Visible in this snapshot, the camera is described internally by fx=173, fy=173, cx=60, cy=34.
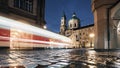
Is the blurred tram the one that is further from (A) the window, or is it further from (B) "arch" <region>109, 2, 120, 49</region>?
(A) the window

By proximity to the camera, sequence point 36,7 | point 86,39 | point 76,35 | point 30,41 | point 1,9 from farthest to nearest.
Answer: point 76,35 → point 86,39 → point 36,7 → point 1,9 → point 30,41

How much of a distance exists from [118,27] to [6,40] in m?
13.7

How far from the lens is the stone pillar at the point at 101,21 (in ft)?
68.4

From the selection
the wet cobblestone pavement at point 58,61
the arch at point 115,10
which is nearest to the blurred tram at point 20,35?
the wet cobblestone pavement at point 58,61

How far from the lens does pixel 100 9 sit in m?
21.5

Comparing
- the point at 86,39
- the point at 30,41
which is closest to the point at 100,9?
the point at 30,41

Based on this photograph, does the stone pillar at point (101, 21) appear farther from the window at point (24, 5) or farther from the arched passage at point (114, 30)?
the window at point (24, 5)

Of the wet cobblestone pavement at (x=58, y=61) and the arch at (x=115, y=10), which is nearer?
the wet cobblestone pavement at (x=58, y=61)

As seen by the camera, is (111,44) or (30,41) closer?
(30,41)

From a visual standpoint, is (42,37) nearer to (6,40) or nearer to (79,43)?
(6,40)

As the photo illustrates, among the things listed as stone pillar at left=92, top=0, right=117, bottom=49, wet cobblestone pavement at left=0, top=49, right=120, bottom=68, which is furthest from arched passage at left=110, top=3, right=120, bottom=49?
wet cobblestone pavement at left=0, top=49, right=120, bottom=68

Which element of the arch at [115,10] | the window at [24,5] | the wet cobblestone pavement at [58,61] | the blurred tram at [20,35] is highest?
the window at [24,5]

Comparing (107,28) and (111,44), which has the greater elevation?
(107,28)

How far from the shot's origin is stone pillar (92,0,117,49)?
20.8 m
